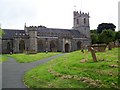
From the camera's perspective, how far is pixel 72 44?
3637 inches

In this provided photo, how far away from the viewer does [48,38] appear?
89500mm

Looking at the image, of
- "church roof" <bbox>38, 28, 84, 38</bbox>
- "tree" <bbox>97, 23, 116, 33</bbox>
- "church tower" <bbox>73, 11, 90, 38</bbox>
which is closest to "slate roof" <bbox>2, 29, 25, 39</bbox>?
"church roof" <bbox>38, 28, 84, 38</bbox>

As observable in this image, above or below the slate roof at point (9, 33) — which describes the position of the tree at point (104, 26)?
above

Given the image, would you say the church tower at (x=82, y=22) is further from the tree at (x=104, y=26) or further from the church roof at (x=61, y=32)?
the tree at (x=104, y=26)

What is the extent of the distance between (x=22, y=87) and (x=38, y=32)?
74251 millimetres

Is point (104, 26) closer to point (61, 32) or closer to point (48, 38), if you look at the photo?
point (61, 32)

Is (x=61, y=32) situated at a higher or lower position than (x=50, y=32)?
higher

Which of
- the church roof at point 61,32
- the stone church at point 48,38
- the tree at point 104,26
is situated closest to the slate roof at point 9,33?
the stone church at point 48,38

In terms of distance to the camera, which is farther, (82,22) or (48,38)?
(82,22)

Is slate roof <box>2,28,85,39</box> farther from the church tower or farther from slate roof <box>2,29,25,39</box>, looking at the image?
the church tower

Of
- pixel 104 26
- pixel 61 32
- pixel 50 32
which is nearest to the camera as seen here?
pixel 50 32

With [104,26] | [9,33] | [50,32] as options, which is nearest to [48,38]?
[50,32]

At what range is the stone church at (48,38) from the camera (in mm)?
83438

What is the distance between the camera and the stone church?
83438 millimetres
